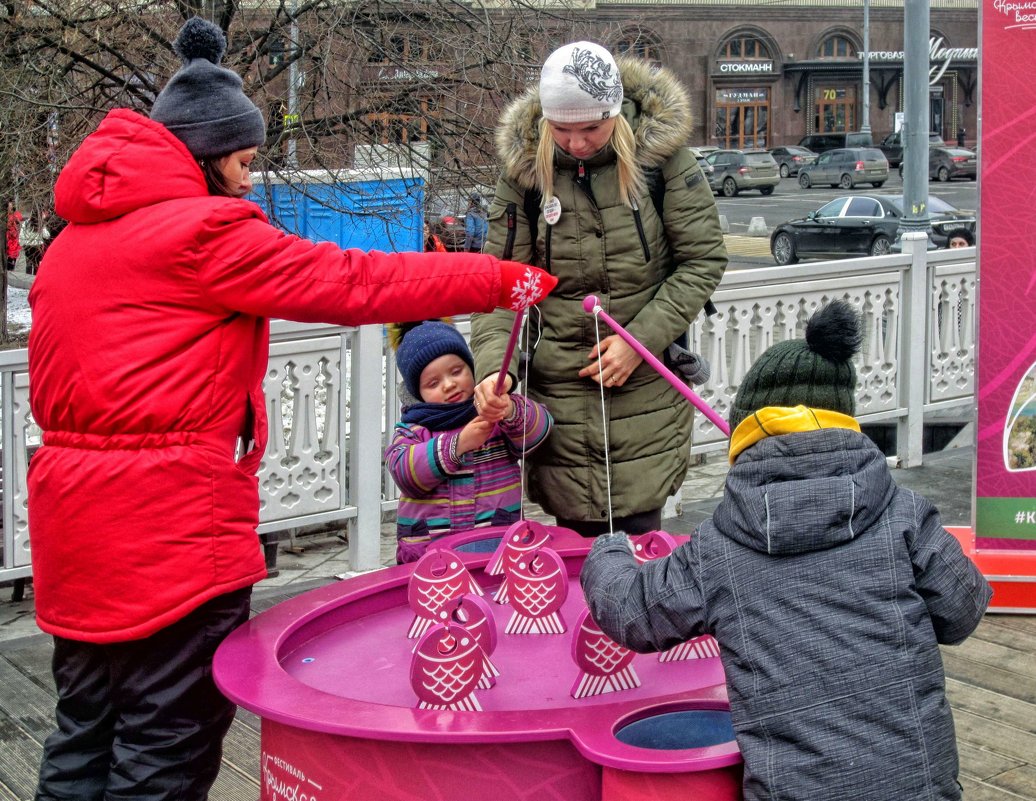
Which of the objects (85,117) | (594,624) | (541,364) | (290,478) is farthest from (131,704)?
(85,117)

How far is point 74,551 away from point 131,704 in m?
0.31

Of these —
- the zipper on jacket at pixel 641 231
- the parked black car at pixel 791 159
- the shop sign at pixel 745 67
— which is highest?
the shop sign at pixel 745 67

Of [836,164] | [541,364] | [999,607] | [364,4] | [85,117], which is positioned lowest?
[999,607]

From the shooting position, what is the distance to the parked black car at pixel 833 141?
157 feet

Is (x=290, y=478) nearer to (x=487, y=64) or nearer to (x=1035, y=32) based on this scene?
(x=1035, y=32)

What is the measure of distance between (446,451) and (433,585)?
0.68 meters

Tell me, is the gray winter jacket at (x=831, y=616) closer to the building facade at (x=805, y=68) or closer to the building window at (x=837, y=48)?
the building facade at (x=805, y=68)

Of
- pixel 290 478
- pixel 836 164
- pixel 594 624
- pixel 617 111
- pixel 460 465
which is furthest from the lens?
pixel 836 164

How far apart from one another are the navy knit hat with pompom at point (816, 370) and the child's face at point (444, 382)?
144 cm

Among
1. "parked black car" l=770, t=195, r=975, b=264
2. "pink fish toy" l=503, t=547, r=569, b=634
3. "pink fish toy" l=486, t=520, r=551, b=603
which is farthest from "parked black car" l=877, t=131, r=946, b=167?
"pink fish toy" l=503, t=547, r=569, b=634

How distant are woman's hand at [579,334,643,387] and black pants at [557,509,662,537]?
402mm

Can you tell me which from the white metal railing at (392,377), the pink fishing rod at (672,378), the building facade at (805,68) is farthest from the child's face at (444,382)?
the building facade at (805,68)

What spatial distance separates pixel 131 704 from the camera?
2.54 meters

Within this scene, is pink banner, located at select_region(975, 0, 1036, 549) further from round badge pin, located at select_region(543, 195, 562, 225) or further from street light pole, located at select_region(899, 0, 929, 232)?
street light pole, located at select_region(899, 0, 929, 232)
